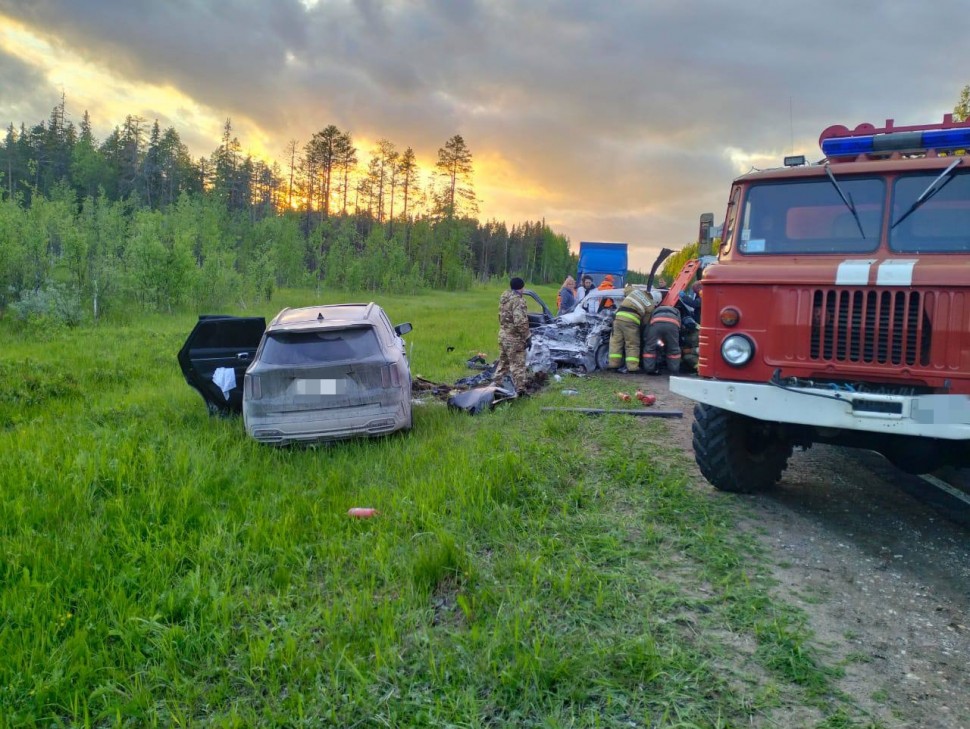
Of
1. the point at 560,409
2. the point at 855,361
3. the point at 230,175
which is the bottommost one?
the point at 560,409

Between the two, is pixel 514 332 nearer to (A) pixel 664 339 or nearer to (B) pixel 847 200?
(A) pixel 664 339

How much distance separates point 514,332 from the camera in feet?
33.1

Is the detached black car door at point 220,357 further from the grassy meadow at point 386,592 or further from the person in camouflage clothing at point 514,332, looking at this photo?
the person in camouflage clothing at point 514,332

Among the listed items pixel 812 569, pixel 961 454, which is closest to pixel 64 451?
pixel 812 569

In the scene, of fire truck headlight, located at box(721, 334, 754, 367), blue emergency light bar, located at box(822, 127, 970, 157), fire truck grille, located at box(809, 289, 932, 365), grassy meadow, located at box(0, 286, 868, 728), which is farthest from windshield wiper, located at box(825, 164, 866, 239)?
grassy meadow, located at box(0, 286, 868, 728)

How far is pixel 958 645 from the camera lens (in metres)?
3.09

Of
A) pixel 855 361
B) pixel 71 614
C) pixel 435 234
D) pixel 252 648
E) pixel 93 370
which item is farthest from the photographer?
pixel 435 234

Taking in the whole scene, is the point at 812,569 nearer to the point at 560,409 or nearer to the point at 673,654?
the point at 673,654

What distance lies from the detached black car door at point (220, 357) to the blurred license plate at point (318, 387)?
6.05 ft

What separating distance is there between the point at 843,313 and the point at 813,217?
3.31ft

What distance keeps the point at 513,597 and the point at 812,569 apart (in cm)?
193

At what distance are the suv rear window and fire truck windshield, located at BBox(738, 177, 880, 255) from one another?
12.4 feet

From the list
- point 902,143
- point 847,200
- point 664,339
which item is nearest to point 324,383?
point 847,200

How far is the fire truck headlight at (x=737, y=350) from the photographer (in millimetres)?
4488
